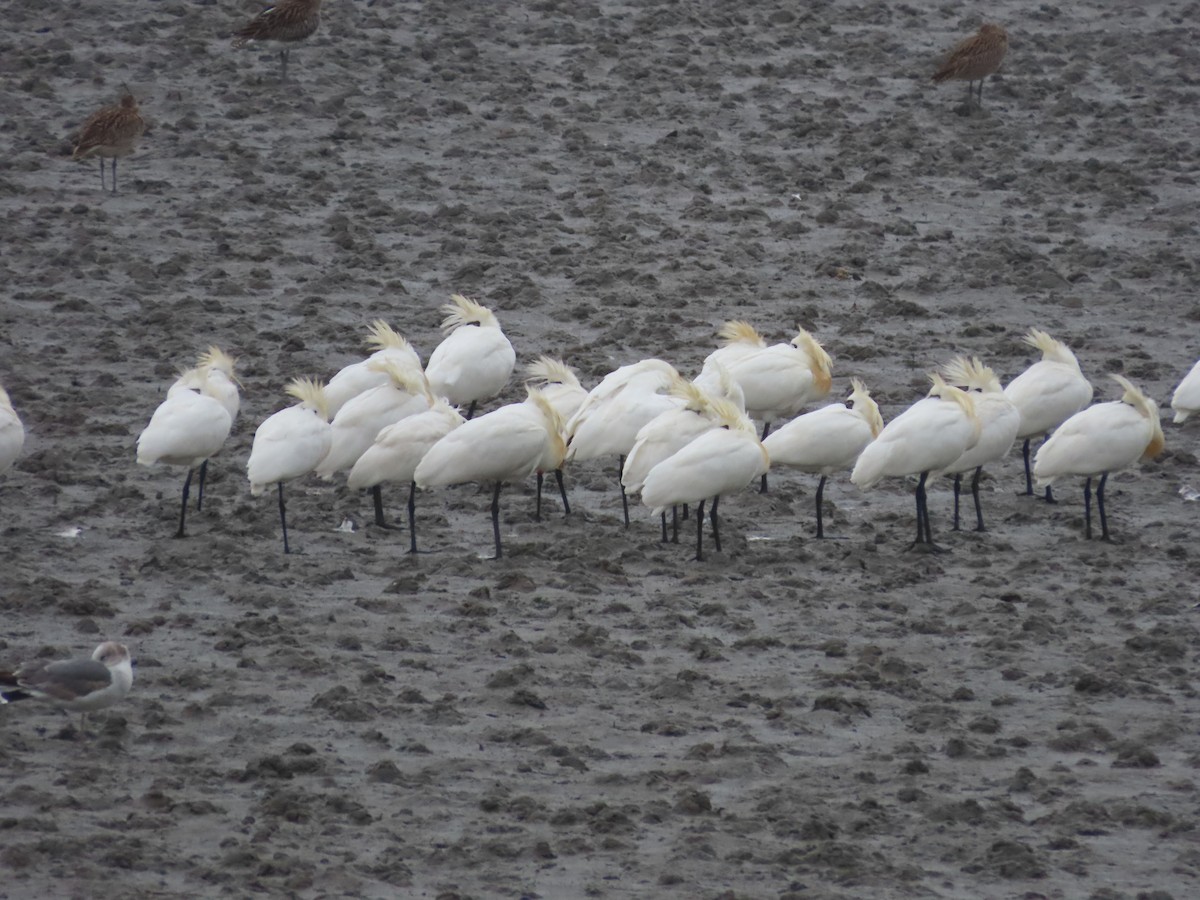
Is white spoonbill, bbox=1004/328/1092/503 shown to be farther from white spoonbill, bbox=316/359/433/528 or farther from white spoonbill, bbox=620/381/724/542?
white spoonbill, bbox=316/359/433/528

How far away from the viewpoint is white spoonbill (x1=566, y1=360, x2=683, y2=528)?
32.9 ft

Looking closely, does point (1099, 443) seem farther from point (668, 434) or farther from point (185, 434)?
point (185, 434)

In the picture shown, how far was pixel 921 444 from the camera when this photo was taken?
9.43 m

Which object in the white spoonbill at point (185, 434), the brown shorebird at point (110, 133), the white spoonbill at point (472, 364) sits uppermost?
the brown shorebird at point (110, 133)

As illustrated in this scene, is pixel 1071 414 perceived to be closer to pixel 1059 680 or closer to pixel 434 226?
pixel 1059 680

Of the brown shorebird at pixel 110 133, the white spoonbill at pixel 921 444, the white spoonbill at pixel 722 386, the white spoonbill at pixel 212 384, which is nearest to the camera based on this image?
the white spoonbill at pixel 921 444

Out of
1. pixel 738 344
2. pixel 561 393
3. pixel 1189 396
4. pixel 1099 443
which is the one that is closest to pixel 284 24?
pixel 738 344

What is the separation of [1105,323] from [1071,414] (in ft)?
9.90

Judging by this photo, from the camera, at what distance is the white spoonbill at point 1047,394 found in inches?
414

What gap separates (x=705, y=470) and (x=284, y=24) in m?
10.5

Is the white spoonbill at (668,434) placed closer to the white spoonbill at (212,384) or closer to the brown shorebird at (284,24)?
the white spoonbill at (212,384)

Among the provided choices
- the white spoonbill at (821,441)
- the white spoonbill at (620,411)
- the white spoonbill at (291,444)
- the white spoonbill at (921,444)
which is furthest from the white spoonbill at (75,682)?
the white spoonbill at (921,444)

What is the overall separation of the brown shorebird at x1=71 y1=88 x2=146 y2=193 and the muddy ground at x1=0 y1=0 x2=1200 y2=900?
1.41 feet

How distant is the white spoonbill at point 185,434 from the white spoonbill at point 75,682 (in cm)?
241
